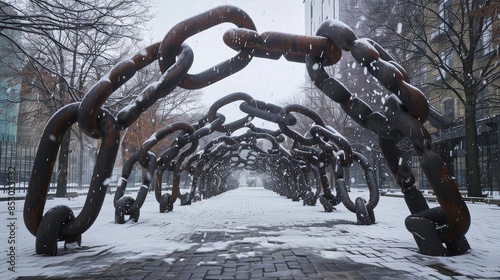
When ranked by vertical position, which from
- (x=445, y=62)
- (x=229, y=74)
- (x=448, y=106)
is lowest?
(x=229, y=74)

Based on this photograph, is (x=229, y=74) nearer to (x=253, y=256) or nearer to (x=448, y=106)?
(x=253, y=256)

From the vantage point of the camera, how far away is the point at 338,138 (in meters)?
7.01

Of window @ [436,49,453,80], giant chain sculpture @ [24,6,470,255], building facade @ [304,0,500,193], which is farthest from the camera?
building facade @ [304,0,500,193]

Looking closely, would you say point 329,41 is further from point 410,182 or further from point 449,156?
point 449,156

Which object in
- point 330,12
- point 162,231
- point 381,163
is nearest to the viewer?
point 162,231

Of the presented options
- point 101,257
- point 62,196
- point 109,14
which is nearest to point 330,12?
point 62,196

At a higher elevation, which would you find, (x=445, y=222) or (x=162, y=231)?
(x=445, y=222)

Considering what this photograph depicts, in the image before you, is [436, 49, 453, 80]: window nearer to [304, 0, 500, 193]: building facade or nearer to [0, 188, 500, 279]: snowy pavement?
[304, 0, 500, 193]: building facade

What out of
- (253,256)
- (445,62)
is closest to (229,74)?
(253,256)

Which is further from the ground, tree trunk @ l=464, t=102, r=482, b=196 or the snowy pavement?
tree trunk @ l=464, t=102, r=482, b=196

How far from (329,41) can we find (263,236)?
287 cm

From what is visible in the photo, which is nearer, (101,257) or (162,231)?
(101,257)

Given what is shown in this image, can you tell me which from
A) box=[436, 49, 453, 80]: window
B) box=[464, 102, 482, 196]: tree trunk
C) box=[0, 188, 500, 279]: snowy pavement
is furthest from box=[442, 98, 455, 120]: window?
box=[0, 188, 500, 279]: snowy pavement

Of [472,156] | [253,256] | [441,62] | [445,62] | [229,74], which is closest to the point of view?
[229,74]
